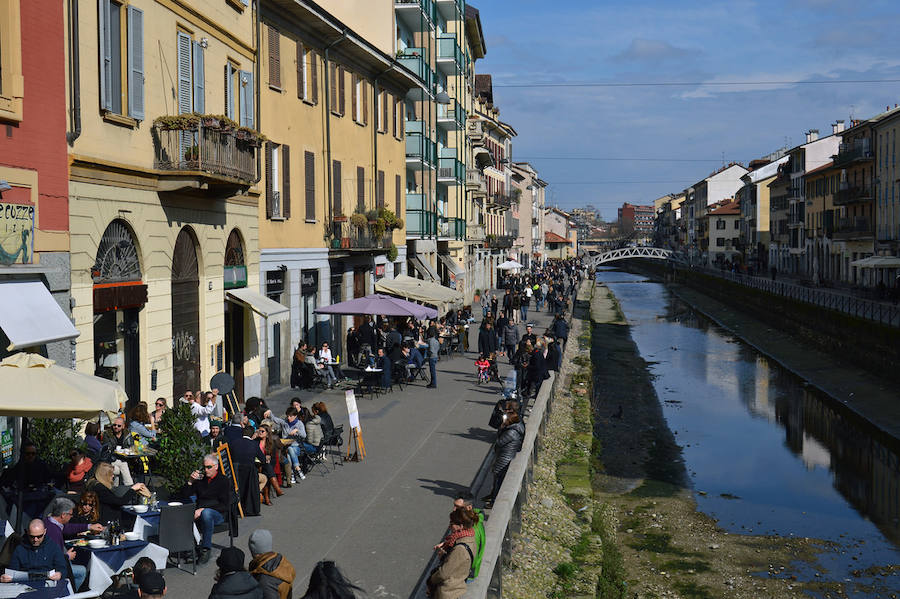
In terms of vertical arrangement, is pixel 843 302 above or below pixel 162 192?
below

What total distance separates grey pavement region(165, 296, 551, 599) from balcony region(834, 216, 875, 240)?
48.3 m

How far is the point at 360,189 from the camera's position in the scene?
97.8 ft

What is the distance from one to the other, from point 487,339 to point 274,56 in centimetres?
916

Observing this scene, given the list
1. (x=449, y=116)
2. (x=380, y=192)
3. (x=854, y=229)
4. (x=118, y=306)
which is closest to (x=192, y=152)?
(x=118, y=306)

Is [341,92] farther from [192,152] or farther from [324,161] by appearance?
[192,152]

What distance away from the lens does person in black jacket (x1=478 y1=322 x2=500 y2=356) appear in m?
26.2

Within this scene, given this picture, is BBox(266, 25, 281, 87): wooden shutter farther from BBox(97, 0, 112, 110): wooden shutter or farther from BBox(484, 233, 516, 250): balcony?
BBox(484, 233, 516, 250): balcony

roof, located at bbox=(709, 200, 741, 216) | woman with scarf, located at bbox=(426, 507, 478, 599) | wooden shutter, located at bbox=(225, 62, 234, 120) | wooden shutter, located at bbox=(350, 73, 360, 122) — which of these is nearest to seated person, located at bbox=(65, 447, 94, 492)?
woman with scarf, located at bbox=(426, 507, 478, 599)

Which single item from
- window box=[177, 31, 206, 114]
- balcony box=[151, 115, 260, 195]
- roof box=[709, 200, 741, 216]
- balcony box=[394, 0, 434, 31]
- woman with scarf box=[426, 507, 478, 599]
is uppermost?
balcony box=[394, 0, 434, 31]

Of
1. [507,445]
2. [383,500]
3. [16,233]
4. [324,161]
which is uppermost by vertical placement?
[324,161]

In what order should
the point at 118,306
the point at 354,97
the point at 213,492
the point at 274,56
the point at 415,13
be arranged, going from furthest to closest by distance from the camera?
1. the point at 415,13
2. the point at 354,97
3. the point at 274,56
4. the point at 118,306
5. the point at 213,492

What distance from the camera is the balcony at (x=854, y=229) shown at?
6222 cm

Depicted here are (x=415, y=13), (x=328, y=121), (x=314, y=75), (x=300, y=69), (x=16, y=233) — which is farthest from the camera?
(x=415, y=13)

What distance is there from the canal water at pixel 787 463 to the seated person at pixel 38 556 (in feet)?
38.7
